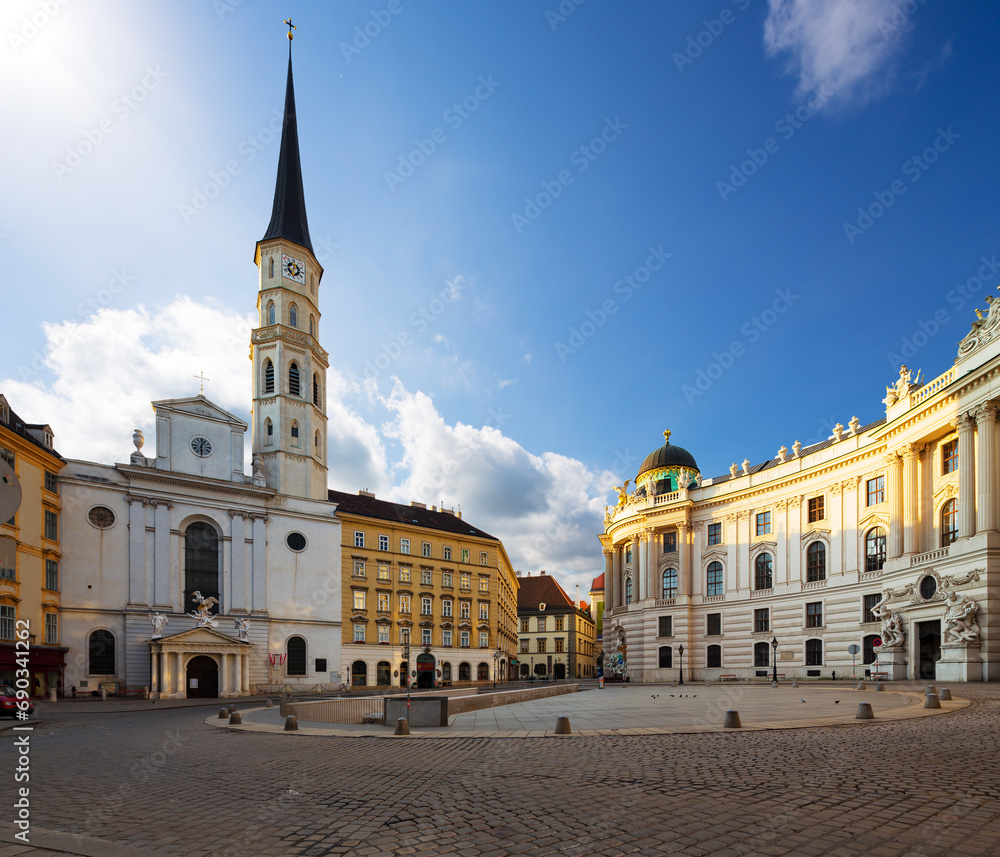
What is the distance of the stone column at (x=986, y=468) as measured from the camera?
32.9 m

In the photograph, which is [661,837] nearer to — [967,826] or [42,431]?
[967,826]

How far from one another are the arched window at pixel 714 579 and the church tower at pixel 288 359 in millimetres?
35492

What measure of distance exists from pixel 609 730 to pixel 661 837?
9886 millimetres

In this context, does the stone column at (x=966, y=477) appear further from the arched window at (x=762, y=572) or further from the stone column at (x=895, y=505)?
the arched window at (x=762, y=572)

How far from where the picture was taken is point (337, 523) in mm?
59906

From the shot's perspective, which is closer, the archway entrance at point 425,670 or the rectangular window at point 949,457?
the rectangular window at point 949,457

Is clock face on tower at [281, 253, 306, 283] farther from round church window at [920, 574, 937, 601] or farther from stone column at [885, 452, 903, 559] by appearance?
round church window at [920, 574, 937, 601]

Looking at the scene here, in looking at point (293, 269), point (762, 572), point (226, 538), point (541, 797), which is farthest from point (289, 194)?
point (541, 797)

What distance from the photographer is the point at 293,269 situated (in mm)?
64312

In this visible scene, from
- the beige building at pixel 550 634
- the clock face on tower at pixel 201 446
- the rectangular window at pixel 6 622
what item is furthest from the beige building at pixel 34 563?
the beige building at pixel 550 634

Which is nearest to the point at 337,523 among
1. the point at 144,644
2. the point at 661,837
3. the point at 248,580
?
the point at 248,580

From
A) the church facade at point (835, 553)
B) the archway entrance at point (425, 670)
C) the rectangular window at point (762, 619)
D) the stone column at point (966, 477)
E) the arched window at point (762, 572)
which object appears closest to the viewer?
the church facade at point (835, 553)

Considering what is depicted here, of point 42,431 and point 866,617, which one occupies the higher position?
point 42,431

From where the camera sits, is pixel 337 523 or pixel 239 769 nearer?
pixel 239 769
